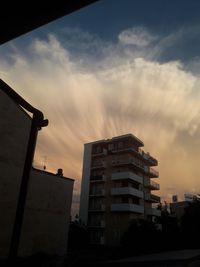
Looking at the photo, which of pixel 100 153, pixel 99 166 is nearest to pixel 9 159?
pixel 99 166

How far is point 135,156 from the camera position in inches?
1805

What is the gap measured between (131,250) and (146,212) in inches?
562

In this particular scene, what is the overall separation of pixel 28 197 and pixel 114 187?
1009 inches

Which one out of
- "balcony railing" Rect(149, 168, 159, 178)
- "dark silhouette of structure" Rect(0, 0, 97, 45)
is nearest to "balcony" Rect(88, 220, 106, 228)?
"balcony railing" Rect(149, 168, 159, 178)

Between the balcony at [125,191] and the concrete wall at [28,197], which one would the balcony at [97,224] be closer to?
the balcony at [125,191]

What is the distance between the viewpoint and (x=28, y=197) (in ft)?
61.4

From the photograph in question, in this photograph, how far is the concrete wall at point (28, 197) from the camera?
16562 mm

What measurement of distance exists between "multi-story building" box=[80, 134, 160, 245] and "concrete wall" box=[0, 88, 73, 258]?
1976 cm

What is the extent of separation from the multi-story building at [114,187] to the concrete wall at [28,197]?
19763 mm

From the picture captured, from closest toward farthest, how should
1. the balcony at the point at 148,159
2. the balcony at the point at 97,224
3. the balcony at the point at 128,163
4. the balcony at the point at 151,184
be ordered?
the balcony at the point at 97,224, the balcony at the point at 128,163, the balcony at the point at 148,159, the balcony at the point at 151,184

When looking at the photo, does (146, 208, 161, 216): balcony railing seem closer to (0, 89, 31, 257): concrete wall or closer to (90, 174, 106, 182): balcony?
(90, 174, 106, 182): balcony

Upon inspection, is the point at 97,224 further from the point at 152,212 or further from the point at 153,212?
the point at 153,212

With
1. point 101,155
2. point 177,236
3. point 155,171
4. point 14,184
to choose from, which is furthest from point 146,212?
point 14,184

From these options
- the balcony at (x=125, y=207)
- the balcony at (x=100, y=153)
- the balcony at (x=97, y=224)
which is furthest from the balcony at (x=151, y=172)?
the balcony at (x=97, y=224)
